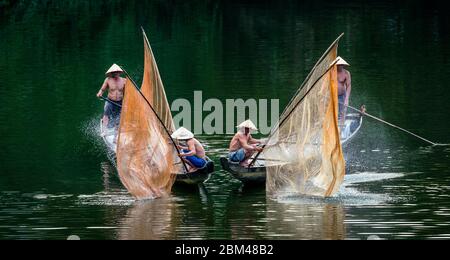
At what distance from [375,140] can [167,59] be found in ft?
55.2

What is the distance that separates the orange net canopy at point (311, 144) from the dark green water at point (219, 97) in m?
0.48

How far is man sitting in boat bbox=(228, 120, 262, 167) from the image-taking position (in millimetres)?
23969

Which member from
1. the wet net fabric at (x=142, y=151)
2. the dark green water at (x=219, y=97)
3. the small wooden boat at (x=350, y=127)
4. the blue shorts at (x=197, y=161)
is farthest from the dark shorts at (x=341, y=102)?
the wet net fabric at (x=142, y=151)

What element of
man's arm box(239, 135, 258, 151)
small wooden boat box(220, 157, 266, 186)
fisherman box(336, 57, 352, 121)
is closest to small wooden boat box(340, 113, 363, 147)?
fisherman box(336, 57, 352, 121)

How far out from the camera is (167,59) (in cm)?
4494

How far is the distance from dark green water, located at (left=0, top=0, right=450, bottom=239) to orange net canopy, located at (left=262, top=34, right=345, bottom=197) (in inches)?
18.7

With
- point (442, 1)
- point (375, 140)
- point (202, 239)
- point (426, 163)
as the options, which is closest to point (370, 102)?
point (375, 140)

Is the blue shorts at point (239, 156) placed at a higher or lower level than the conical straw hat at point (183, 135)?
lower

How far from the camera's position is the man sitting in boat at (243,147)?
23969 millimetres

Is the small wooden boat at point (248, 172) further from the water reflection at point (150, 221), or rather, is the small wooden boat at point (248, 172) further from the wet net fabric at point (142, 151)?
the water reflection at point (150, 221)

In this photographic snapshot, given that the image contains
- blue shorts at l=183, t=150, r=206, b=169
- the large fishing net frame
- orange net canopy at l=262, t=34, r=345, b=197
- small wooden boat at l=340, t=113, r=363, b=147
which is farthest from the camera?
small wooden boat at l=340, t=113, r=363, b=147

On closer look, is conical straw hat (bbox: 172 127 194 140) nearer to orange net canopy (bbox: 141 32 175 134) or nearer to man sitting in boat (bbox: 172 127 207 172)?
man sitting in boat (bbox: 172 127 207 172)

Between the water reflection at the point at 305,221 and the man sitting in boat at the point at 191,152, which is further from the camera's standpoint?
the man sitting in boat at the point at 191,152
